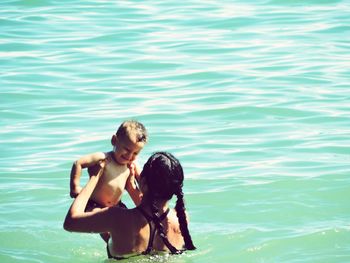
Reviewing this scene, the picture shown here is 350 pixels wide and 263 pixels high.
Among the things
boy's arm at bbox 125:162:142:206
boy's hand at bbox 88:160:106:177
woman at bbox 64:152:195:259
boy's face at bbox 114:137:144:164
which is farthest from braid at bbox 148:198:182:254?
boy's arm at bbox 125:162:142:206

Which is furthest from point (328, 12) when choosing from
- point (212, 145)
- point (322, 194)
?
point (322, 194)

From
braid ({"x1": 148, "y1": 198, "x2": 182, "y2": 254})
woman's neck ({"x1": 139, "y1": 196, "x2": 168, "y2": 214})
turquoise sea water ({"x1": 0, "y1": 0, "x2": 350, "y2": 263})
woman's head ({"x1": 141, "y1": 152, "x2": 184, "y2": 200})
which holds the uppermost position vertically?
woman's head ({"x1": 141, "y1": 152, "x2": 184, "y2": 200})

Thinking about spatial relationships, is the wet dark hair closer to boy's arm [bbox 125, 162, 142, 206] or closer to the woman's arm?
the woman's arm

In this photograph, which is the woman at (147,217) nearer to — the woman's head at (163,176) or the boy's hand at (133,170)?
the woman's head at (163,176)

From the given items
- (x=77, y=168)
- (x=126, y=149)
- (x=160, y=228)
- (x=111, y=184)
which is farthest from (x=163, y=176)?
(x=111, y=184)

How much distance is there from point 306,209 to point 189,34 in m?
7.53

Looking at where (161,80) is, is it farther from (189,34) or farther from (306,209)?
(306,209)

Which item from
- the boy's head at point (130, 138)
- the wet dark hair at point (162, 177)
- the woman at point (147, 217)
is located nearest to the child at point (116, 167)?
the boy's head at point (130, 138)

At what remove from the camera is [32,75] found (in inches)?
500

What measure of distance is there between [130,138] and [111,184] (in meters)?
0.51

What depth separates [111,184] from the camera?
249 inches

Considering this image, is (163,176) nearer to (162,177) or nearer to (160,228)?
(162,177)

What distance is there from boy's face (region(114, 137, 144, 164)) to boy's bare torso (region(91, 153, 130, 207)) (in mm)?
99

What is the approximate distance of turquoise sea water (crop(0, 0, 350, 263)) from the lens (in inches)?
292
